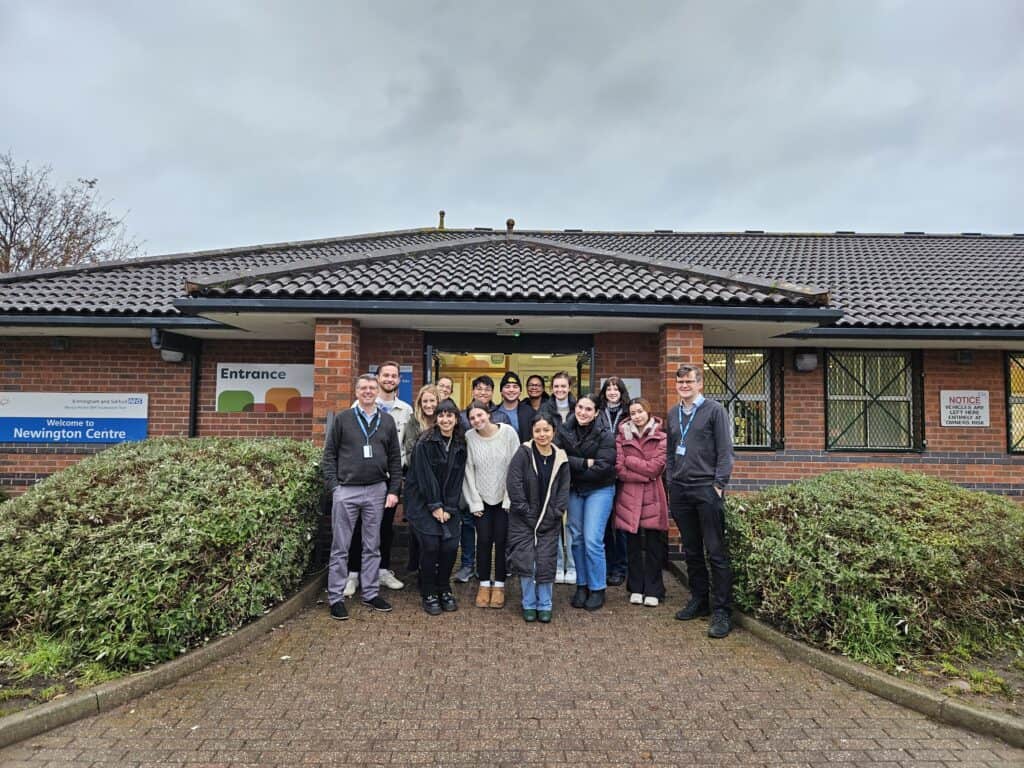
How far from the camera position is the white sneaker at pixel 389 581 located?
4930mm

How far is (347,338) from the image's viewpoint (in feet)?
19.5

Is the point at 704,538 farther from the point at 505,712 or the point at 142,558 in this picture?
the point at 142,558

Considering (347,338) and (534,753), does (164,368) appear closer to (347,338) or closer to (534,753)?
(347,338)

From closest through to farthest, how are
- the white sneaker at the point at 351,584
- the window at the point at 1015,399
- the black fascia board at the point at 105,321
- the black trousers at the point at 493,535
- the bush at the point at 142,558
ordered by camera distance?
1. the bush at the point at 142,558
2. the black trousers at the point at 493,535
3. the white sneaker at the point at 351,584
4. the black fascia board at the point at 105,321
5. the window at the point at 1015,399

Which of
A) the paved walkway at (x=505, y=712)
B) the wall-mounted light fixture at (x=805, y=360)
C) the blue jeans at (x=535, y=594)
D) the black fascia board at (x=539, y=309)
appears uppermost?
the black fascia board at (x=539, y=309)

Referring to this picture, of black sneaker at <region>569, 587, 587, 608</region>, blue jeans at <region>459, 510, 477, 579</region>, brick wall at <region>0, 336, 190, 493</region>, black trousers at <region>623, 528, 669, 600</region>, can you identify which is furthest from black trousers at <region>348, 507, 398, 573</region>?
brick wall at <region>0, 336, 190, 493</region>

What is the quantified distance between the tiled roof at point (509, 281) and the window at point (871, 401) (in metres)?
2.00

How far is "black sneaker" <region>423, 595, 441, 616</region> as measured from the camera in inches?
172

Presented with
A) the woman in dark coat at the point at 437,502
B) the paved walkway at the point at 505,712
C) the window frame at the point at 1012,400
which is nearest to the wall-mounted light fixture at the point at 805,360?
the window frame at the point at 1012,400

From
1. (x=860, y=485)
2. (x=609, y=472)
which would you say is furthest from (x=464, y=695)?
(x=860, y=485)

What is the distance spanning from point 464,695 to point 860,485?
381 cm

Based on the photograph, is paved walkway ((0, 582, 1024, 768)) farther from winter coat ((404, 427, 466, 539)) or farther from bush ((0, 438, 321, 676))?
winter coat ((404, 427, 466, 539))

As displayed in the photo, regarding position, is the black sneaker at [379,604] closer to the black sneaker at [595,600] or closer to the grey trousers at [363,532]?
the grey trousers at [363,532]

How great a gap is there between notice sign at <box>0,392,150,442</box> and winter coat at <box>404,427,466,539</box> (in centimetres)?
490
